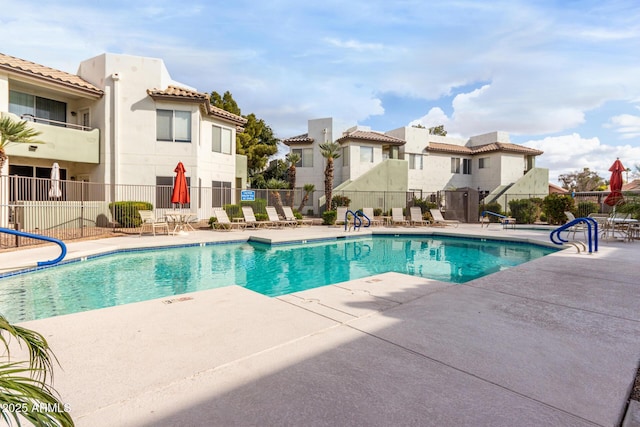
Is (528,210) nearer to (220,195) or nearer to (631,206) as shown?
(631,206)

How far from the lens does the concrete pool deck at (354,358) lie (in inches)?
85.0

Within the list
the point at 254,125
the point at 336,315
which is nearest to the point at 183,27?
the point at 336,315

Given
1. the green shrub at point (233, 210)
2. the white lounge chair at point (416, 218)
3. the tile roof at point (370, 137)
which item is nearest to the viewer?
the green shrub at point (233, 210)

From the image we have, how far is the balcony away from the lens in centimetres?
1373

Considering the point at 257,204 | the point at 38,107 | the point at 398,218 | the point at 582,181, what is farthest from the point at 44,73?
the point at 582,181

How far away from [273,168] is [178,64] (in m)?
16.4

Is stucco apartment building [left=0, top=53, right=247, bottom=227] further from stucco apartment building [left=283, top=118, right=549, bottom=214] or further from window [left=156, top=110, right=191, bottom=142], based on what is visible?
stucco apartment building [left=283, top=118, right=549, bottom=214]

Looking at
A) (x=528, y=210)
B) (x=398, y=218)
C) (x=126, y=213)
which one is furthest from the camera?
(x=528, y=210)

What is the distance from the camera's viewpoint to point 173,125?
647 inches

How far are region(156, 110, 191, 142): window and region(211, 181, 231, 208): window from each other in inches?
119

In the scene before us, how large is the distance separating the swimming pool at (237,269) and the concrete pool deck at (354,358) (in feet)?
6.60

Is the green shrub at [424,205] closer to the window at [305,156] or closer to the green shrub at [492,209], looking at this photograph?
the green shrub at [492,209]

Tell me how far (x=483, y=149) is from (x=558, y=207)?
10723 millimetres

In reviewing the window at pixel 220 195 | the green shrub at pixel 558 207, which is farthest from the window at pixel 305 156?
the green shrub at pixel 558 207
